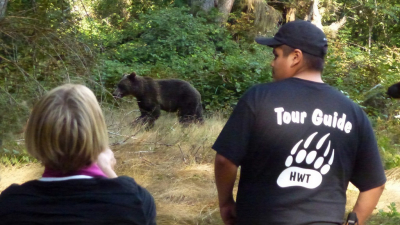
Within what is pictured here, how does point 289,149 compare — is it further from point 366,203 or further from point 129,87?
point 129,87

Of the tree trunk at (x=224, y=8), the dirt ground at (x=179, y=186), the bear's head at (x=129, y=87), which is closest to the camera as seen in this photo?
the dirt ground at (x=179, y=186)

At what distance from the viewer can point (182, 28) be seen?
20641 millimetres

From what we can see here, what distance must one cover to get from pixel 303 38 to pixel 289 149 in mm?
648

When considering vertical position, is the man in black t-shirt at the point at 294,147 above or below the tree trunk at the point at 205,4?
above

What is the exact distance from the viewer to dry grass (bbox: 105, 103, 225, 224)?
5711 millimetres

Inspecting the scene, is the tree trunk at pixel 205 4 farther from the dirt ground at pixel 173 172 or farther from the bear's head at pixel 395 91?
the bear's head at pixel 395 91

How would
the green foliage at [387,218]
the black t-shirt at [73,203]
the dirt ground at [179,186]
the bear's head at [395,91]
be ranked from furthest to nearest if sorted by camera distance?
the dirt ground at [179,186] → the green foliage at [387,218] → the bear's head at [395,91] → the black t-shirt at [73,203]

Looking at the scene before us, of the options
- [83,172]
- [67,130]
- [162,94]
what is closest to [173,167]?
[83,172]

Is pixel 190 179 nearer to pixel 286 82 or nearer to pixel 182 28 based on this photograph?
pixel 286 82

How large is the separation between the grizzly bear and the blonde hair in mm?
10279

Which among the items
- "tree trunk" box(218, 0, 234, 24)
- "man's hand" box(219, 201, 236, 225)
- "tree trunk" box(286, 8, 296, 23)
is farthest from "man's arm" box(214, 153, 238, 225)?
"tree trunk" box(286, 8, 296, 23)

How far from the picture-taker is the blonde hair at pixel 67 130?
6.48 ft

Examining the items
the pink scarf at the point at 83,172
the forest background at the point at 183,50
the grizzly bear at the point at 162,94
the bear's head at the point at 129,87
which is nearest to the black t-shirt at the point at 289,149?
the pink scarf at the point at 83,172

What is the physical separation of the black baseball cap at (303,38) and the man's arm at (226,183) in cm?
75
